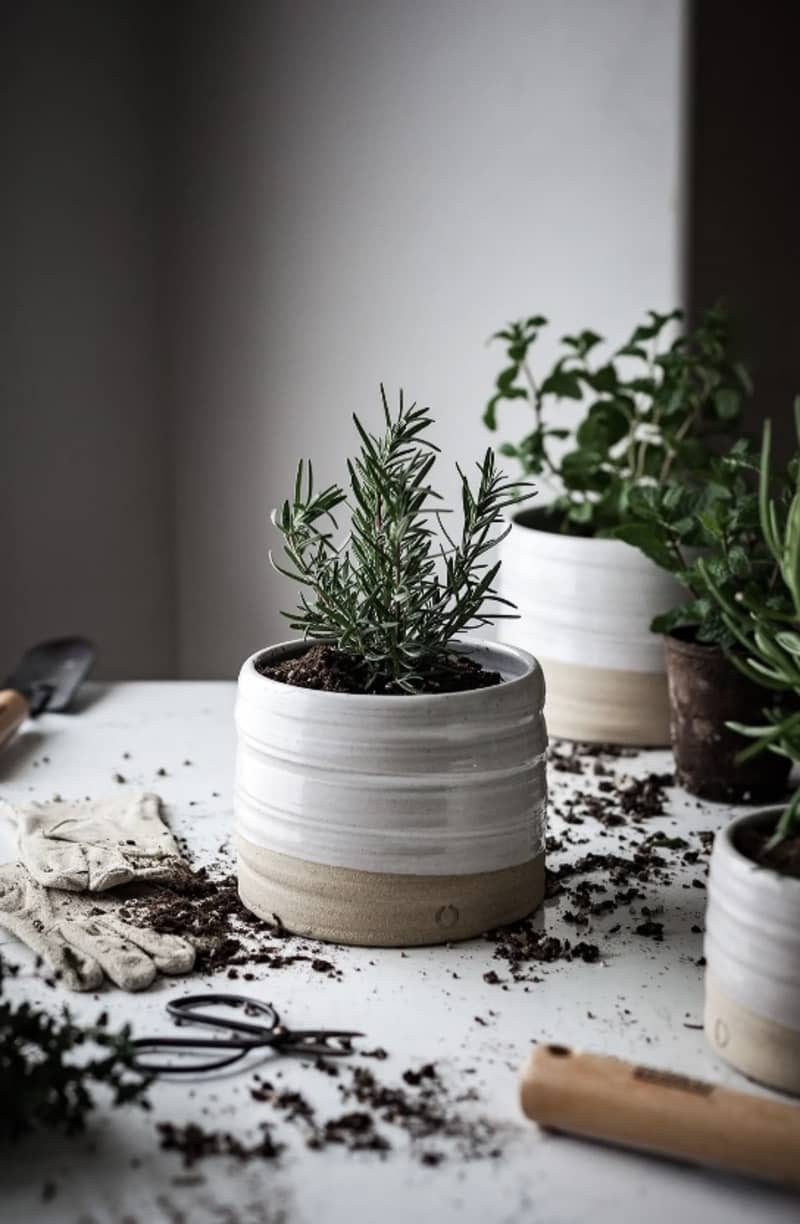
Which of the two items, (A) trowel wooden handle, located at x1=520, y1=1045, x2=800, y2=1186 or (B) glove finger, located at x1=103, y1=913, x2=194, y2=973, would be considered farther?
(B) glove finger, located at x1=103, y1=913, x2=194, y2=973

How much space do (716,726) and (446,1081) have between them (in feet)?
1.76

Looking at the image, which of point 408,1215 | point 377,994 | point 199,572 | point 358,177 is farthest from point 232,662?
point 408,1215

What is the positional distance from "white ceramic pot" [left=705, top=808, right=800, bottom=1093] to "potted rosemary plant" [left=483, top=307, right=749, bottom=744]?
58cm

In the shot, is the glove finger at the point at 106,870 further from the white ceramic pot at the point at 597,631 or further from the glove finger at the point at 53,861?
the white ceramic pot at the point at 597,631

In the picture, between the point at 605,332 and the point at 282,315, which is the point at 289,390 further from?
the point at 605,332

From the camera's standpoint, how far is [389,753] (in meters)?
0.92

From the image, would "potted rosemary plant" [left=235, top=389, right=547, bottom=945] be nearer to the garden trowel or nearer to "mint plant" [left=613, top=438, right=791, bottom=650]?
"mint plant" [left=613, top=438, right=791, bottom=650]

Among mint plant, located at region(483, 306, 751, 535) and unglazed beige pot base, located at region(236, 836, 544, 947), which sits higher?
mint plant, located at region(483, 306, 751, 535)

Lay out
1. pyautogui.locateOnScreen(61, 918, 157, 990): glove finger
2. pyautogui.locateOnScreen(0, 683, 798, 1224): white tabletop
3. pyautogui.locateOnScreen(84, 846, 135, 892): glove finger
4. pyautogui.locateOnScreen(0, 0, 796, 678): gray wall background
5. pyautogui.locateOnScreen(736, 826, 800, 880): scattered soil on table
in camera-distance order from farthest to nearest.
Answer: pyautogui.locateOnScreen(0, 0, 796, 678): gray wall background, pyautogui.locateOnScreen(84, 846, 135, 892): glove finger, pyautogui.locateOnScreen(61, 918, 157, 990): glove finger, pyautogui.locateOnScreen(736, 826, 800, 880): scattered soil on table, pyautogui.locateOnScreen(0, 683, 798, 1224): white tabletop

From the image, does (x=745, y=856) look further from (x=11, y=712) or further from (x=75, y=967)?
(x=11, y=712)

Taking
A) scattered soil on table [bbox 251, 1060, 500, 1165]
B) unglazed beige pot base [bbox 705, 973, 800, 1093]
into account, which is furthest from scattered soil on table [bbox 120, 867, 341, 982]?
unglazed beige pot base [bbox 705, 973, 800, 1093]

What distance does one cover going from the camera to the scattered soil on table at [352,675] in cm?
97

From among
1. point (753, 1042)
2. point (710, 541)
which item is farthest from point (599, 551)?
point (753, 1042)

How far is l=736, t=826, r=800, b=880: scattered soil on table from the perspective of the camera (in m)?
0.79
